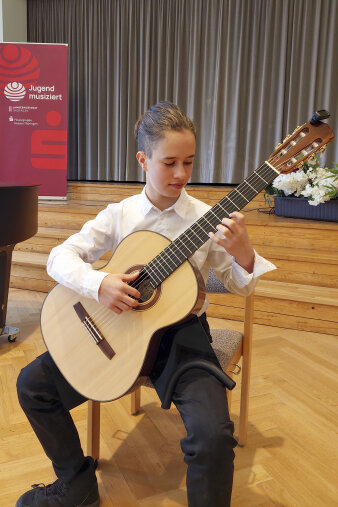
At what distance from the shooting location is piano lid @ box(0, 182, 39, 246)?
2312 mm

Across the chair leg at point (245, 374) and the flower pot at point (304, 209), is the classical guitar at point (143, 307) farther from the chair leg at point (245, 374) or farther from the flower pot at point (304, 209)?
the flower pot at point (304, 209)

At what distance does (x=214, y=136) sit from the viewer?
561 cm

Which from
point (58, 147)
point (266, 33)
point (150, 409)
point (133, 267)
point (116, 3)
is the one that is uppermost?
point (116, 3)

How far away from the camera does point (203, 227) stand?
125 cm

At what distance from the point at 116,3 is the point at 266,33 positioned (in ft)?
6.97

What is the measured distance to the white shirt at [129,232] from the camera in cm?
135

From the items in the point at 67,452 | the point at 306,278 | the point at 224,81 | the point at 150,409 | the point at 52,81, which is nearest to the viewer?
the point at 67,452

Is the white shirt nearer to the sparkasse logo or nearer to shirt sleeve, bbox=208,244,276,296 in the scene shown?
shirt sleeve, bbox=208,244,276,296

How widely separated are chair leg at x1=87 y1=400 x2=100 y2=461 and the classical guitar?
346 millimetres

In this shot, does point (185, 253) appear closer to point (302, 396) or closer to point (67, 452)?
point (67, 452)

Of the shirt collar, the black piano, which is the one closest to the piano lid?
the black piano

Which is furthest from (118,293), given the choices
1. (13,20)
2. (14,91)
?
(13,20)

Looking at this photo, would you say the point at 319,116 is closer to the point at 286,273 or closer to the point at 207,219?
the point at 207,219

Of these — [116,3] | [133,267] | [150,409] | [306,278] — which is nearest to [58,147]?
[116,3]
